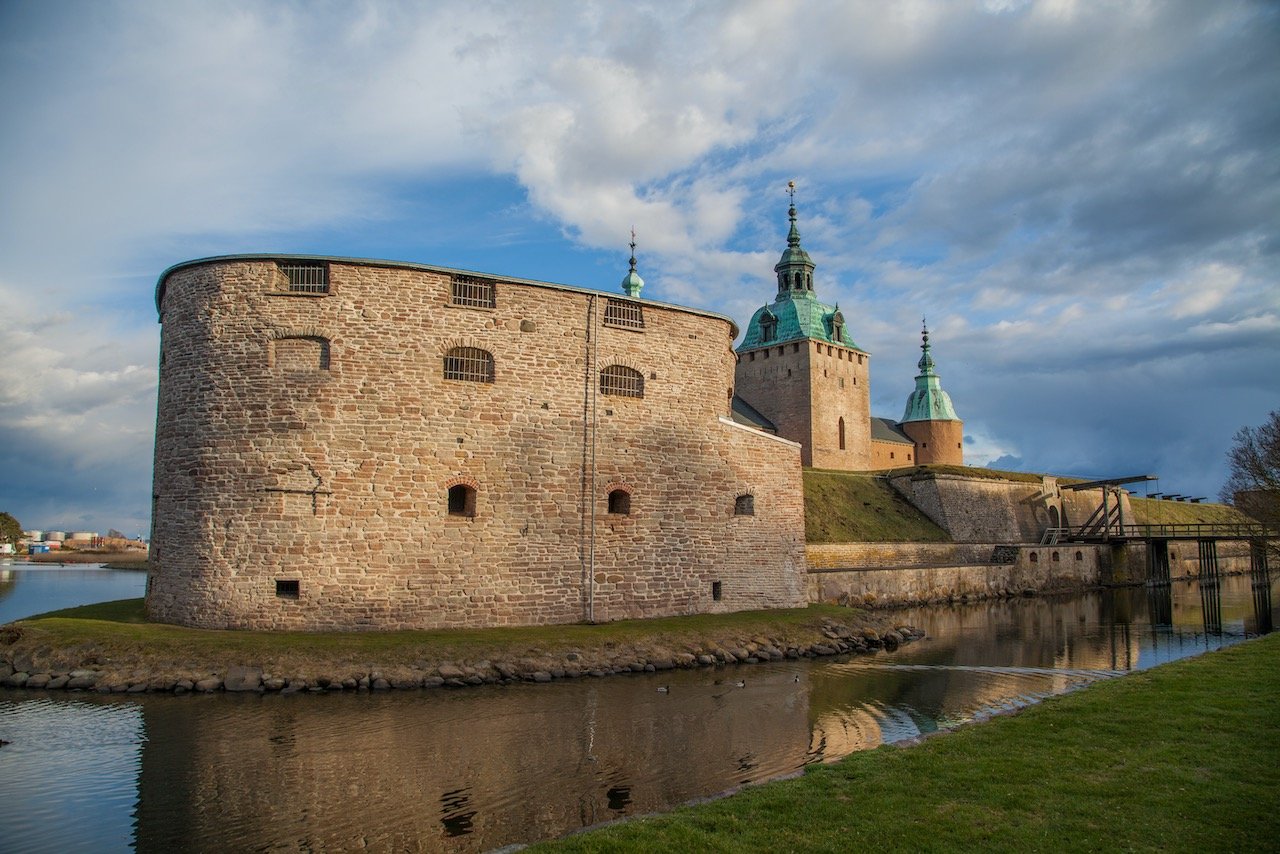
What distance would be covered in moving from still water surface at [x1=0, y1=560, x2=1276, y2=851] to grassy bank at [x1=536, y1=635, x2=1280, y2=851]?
240 cm

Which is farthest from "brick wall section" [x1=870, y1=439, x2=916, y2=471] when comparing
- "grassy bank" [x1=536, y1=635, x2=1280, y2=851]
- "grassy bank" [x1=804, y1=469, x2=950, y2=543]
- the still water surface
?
"grassy bank" [x1=536, y1=635, x2=1280, y2=851]

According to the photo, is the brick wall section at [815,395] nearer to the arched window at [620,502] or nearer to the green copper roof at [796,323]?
the green copper roof at [796,323]

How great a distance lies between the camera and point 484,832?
927cm

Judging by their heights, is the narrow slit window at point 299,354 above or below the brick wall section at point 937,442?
below

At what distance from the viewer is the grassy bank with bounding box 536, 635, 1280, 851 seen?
22.0ft

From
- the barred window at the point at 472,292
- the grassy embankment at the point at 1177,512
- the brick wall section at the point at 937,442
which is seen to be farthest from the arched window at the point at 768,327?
the barred window at the point at 472,292

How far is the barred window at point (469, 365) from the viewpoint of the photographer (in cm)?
2070

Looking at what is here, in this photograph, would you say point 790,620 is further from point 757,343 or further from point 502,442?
point 757,343

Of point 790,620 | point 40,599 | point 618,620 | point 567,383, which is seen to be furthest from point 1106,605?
point 40,599

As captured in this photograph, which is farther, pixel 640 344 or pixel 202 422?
pixel 640 344

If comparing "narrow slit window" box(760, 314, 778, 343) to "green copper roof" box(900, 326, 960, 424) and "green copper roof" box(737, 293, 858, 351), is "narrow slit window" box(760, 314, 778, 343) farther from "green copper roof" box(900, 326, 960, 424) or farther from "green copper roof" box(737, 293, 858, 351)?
"green copper roof" box(900, 326, 960, 424)

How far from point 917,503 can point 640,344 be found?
31887 millimetres

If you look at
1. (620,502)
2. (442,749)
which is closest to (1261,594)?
(620,502)

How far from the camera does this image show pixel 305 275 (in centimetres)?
2012
